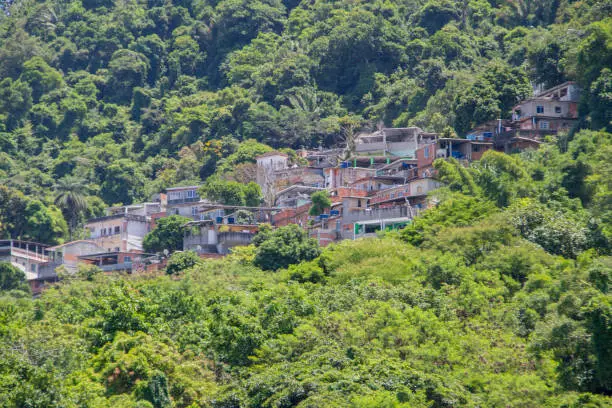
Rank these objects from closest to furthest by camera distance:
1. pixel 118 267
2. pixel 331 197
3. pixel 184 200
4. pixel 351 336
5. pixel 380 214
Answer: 1. pixel 351 336
2. pixel 380 214
3. pixel 331 197
4. pixel 118 267
5. pixel 184 200

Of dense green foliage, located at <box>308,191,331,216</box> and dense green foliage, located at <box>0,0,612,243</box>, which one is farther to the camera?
dense green foliage, located at <box>0,0,612,243</box>

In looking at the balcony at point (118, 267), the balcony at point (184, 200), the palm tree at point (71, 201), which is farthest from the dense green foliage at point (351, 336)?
Result: the palm tree at point (71, 201)

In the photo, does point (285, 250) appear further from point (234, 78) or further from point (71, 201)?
point (234, 78)

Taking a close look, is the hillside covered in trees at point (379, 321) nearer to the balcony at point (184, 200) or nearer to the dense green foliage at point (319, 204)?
the dense green foliage at point (319, 204)

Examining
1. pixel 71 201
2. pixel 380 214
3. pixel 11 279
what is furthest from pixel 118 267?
pixel 71 201

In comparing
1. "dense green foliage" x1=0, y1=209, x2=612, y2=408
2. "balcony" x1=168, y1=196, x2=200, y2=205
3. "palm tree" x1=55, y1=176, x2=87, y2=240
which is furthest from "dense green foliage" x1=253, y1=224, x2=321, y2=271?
"palm tree" x1=55, y1=176, x2=87, y2=240

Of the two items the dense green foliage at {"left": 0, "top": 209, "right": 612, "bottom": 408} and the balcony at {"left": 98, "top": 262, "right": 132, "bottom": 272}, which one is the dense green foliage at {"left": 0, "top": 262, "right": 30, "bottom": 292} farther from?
the dense green foliage at {"left": 0, "top": 209, "right": 612, "bottom": 408}
